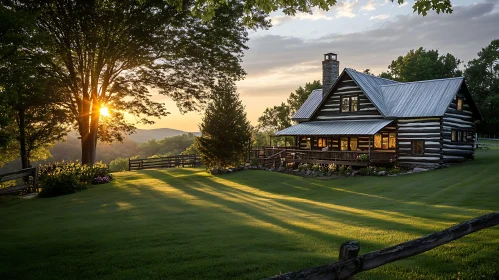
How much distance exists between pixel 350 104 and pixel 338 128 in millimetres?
3526

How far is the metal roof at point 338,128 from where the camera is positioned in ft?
97.7

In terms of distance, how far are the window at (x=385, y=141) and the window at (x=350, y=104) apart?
3.61 metres

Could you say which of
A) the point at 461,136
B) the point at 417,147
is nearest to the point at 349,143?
the point at 417,147

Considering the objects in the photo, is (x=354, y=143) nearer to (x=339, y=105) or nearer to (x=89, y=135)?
(x=339, y=105)

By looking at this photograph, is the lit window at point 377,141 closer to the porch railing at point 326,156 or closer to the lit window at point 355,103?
the porch railing at point 326,156

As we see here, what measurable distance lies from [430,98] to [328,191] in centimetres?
1677

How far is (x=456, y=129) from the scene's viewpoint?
31.5 metres

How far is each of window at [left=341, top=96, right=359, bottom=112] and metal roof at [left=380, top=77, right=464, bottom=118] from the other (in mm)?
2798

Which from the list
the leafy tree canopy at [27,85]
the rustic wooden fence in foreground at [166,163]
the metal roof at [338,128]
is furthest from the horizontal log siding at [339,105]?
the leafy tree canopy at [27,85]

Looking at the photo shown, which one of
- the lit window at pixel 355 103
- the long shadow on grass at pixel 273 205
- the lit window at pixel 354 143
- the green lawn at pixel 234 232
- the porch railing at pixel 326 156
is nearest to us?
the green lawn at pixel 234 232

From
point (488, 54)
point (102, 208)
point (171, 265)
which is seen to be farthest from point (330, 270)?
point (488, 54)

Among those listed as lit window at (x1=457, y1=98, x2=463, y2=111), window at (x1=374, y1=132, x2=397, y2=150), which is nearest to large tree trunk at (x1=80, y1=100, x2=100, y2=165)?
window at (x1=374, y1=132, x2=397, y2=150)

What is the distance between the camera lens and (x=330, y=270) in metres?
3.96

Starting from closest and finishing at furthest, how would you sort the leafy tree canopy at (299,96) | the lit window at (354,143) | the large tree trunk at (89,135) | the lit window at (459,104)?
the large tree trunk at (89,135)
the lit window at (459,104)
the lit window at (354,143)
the leafy tree canopy at (299,96)
